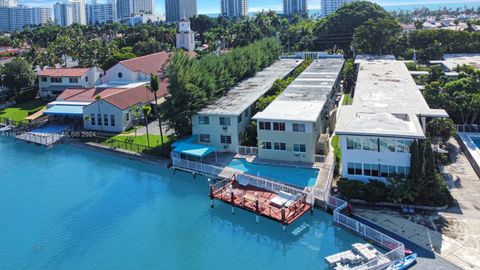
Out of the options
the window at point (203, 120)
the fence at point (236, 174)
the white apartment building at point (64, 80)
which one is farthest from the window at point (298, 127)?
the white apartment building at point (64, 80)

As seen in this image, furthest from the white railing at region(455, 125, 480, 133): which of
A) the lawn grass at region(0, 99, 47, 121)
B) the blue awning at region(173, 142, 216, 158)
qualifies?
the lawn grass at region(0, 99, 47, 121)

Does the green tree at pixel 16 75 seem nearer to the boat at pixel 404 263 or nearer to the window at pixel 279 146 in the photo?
the window at pixel 279 146

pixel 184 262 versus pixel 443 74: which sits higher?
pixel 443 74

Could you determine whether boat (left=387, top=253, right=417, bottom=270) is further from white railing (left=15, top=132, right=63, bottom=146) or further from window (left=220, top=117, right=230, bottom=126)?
white railing (left=15, top=132, right=63, bottom=146)

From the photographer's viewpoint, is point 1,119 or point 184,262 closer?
point 184,262

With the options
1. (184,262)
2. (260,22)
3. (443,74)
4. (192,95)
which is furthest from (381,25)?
(184,262)

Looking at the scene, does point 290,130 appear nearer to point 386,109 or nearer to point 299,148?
point 299,148

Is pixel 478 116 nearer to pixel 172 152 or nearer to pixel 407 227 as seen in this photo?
pixel 407 227
